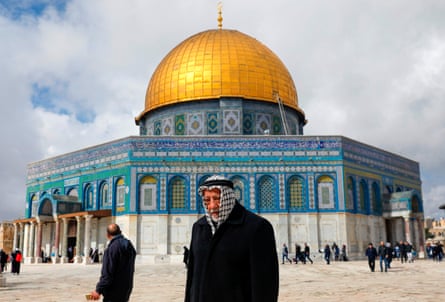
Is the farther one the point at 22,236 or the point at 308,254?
the point at 22,236

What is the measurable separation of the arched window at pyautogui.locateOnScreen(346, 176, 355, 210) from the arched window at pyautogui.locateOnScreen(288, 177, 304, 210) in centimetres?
275

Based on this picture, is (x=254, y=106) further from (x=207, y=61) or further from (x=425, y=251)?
(x=425, y=251)

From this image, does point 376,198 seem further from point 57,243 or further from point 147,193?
point 57,243

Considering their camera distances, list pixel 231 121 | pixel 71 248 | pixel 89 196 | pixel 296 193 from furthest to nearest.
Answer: pixel 231 121
pixel 89 196
pixel 71 248
pixel 296 193

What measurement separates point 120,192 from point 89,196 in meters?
3.20

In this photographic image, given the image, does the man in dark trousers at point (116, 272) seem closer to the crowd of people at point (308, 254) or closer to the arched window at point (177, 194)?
the crowd of people at point (308, 254)

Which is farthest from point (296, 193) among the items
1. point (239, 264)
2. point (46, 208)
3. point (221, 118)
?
point (239, 264)

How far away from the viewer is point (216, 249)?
3.27m

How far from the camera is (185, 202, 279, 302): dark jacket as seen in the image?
314 centimetres

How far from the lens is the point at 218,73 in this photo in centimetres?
3278

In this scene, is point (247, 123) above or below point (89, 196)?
above

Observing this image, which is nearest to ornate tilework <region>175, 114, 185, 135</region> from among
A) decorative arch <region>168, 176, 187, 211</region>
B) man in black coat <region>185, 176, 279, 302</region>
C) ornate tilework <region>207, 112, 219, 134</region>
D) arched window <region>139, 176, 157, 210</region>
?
ornate tilework <region>207, 112, 219, 134</region>

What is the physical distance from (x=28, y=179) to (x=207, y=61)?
592 inches

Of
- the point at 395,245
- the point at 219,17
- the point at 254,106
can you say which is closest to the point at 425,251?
the point at 395,245
